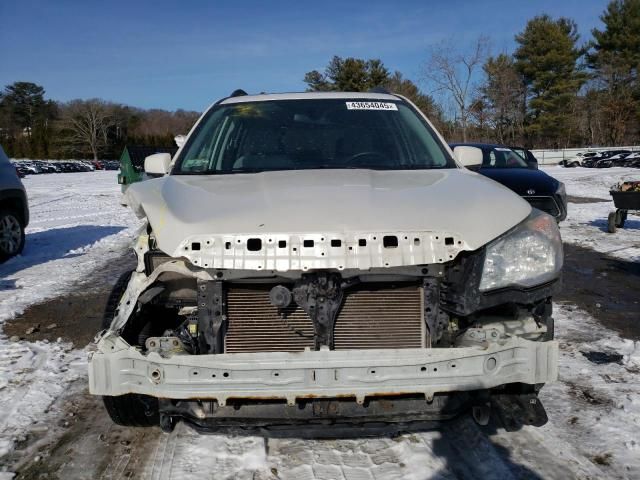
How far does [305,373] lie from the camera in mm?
2285

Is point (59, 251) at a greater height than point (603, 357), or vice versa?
point (59, 251)

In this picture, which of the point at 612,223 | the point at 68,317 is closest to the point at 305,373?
the point at 68,317

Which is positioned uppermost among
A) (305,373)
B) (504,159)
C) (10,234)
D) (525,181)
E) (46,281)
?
(504,159)

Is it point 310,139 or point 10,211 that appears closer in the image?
point 310,139

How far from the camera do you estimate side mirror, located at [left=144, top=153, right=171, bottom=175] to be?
3.70m

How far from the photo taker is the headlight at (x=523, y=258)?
2.56m

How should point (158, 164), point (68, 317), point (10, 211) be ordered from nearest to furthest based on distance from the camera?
point (158, 164), point (68, 317), point (10, 211)

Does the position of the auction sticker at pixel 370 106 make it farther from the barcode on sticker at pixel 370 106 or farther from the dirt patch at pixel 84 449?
the dirt patch at pixel 84 449

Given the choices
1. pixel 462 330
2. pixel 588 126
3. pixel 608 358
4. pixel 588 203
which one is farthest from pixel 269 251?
pixel 588 126

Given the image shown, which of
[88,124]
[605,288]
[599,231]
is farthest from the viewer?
[88,124]

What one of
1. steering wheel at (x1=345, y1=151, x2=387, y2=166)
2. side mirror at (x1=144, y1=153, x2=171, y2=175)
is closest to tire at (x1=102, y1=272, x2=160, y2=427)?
side mirror at (x1=144, y1=153, x2=171, y2=175)

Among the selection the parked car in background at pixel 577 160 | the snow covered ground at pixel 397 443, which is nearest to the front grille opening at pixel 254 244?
the snow covered ground at pixel 397 443

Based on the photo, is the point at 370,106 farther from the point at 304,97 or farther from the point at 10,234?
the point at 10,234

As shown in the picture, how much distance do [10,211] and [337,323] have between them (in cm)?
792
